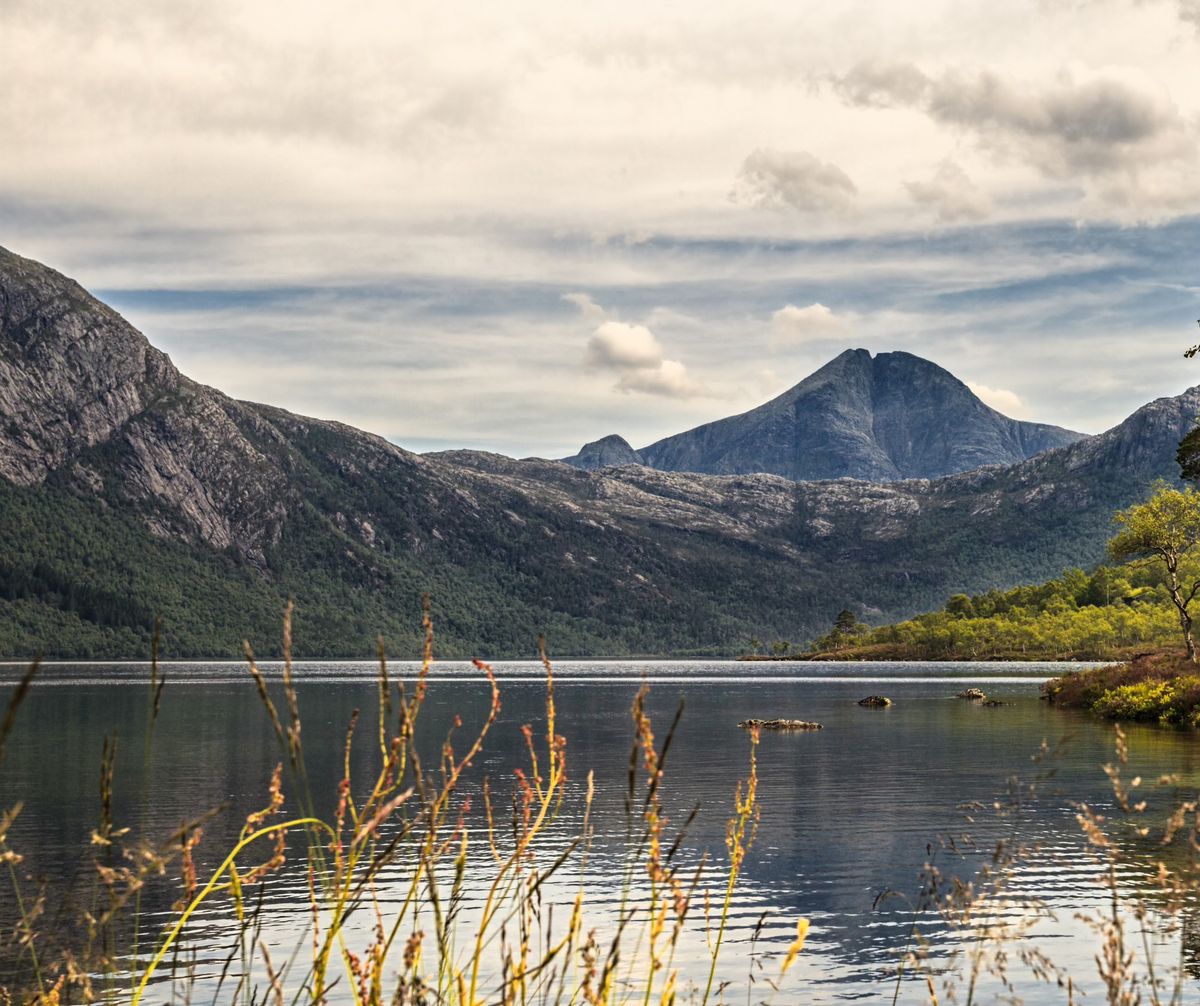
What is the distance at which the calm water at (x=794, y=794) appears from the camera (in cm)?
2475

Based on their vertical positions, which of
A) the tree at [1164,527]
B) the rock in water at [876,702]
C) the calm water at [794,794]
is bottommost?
the rock in water at [876,702]

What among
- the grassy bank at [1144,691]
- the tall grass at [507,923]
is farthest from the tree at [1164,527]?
the tall grass at [507,923]

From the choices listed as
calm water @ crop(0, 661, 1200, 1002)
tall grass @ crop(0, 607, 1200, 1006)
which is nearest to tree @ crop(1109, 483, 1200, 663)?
calm water @ crop(0, 661, 1200, 1002)

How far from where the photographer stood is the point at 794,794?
48781 mm

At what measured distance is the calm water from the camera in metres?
24.8

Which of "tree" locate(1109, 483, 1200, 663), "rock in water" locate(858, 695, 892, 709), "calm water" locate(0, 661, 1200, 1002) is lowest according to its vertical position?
"rock in water" locate(858, 695, 892, 709)

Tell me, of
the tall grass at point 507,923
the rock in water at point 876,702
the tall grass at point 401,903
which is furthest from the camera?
the rock in water at point 876,702

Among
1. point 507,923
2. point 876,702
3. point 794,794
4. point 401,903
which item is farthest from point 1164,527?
point 507,923

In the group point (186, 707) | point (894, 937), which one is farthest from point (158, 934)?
point (186, 707)

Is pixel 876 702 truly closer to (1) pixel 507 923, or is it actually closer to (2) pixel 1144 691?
(2) pixel 1144 691

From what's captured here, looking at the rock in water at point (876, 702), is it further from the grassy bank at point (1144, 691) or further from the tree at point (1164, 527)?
the tree at point (1164, 527)

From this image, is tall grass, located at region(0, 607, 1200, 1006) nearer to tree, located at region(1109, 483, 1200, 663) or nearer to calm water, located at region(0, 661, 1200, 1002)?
calm water, located at region(0, 661, 1200, 1002)

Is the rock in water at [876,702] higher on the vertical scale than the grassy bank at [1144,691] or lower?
lower

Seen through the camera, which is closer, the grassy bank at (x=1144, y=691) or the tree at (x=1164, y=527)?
the grassy bank at (x=1144, y=691)
